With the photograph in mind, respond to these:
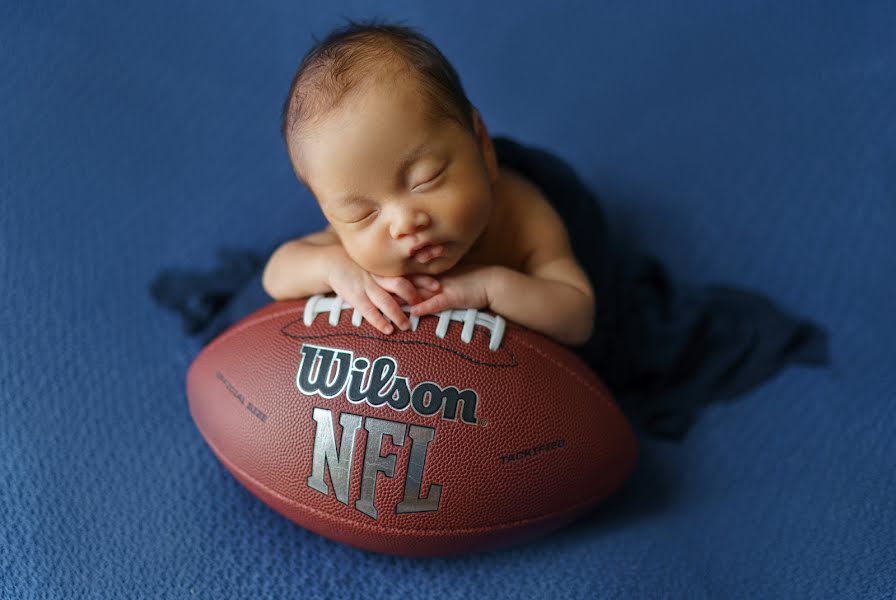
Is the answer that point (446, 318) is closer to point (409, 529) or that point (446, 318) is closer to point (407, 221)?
point (407, 221)

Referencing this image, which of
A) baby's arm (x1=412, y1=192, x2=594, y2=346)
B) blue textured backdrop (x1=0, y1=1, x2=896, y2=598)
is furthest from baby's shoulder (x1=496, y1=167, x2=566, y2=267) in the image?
blue textured backdrop (x1=0, y1=1, x2=896, y2=598)

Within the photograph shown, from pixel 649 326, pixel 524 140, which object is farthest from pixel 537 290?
pixel 524 140

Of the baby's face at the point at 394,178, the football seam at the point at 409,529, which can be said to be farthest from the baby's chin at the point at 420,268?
the football seam at the point at 409,529

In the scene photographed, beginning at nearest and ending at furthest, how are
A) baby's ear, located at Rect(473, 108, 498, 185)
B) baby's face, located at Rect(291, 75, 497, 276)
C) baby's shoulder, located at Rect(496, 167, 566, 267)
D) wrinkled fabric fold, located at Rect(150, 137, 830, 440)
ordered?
1. baby's face, located at Rect(291, 75, 497, 276)
2. baby's ear, located at Rect(473, 108, 498, 185)
3. baby's shoulder, located at Rect(496, 167, 566, 267)
4. wrinkled fabric fold, located at Rect(150, 137, 830, 440)

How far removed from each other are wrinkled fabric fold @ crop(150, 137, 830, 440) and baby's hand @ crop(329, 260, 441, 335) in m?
0.26

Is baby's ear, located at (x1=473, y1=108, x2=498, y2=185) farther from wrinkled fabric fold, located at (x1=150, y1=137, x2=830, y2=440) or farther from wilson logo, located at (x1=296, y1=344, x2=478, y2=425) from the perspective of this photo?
wilson logo, located at (x1=296, y1=344, x2=478, y2=425)

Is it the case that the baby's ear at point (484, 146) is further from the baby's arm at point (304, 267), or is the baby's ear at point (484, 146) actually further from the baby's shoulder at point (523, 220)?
the baby's arm at point (304, 267)

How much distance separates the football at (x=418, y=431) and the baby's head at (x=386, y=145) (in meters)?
0.10

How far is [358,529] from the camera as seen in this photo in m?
0.83

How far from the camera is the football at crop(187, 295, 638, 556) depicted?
0.80m

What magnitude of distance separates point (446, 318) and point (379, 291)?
0.27 ft

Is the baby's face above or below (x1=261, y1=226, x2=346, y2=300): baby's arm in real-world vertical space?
above

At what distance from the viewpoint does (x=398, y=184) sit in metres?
0.80

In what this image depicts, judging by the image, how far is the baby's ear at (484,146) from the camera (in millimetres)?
891
